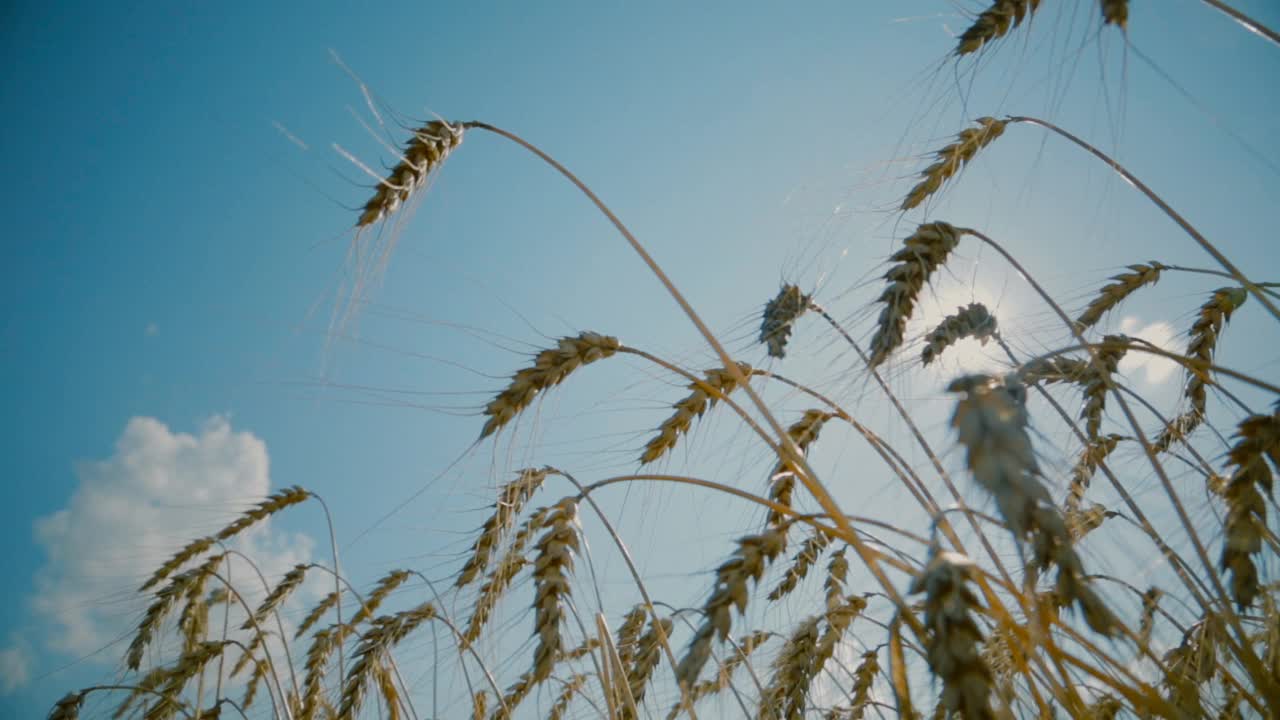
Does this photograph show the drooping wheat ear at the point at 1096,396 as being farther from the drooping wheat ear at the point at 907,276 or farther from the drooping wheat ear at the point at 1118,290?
the drooping wheat ear at the point at 907,276

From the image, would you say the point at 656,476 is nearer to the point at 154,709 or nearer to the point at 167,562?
the point at 154,709

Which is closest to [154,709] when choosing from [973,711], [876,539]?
[876,539]

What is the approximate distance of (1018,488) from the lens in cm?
65

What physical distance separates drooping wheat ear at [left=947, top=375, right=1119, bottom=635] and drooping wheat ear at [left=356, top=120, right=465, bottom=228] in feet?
5.44

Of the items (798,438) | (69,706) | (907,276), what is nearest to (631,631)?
(798,438)

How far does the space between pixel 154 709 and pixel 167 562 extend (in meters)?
1.38

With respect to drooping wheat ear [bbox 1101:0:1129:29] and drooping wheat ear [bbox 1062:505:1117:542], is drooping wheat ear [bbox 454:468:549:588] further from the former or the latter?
drooping wheat ear [bbox 1101:0:1129:29]

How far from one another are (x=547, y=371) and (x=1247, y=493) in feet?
5.11

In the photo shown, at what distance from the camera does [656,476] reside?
1612mm

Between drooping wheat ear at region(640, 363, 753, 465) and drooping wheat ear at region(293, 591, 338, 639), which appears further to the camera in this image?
drooping wheat ear at region(293, 591, 338, 639)

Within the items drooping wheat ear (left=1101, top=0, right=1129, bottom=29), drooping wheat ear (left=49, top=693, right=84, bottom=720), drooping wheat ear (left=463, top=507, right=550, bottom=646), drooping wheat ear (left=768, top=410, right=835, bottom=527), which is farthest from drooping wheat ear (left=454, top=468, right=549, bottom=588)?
drooping wheat ear (left=49, top=693, right=84, bottom=720)

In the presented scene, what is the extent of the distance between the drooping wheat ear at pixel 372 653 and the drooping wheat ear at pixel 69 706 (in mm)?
1907

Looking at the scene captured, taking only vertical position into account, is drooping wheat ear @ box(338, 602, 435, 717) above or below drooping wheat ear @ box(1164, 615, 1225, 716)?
above

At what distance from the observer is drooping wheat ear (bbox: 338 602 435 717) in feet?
7.78
